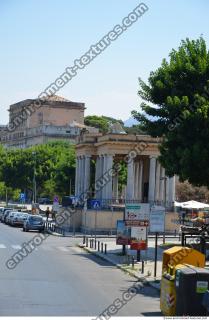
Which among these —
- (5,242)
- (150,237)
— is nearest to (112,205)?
(150,237)

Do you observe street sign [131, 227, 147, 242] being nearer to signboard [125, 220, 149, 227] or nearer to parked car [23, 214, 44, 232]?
signboard [125, 220, 149, 227]

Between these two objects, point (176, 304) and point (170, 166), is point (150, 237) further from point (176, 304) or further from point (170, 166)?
point (176, 304)

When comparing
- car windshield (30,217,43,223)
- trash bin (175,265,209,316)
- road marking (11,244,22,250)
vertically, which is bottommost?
road marking (11,244,22,250)

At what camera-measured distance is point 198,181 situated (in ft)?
123

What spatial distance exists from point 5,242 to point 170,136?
1223cm

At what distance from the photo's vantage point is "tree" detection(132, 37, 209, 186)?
35.2 meters

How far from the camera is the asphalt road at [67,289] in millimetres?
17422

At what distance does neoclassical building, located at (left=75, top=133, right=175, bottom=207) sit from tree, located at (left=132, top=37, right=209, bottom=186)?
57.5 ft

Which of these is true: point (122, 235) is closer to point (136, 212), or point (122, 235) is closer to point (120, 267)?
point (136, 212)

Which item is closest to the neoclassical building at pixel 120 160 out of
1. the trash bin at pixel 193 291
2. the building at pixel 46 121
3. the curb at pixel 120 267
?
the curb at pixel 120 267

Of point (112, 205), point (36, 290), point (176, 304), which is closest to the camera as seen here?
point (176, 304)

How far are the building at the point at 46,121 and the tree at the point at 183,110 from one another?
101692 mm

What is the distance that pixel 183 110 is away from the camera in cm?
3584

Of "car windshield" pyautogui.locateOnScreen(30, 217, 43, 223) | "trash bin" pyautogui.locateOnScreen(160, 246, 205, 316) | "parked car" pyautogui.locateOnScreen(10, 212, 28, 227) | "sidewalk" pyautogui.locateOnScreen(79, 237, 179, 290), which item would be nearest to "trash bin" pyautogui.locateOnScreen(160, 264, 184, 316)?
"trash bin" pyautogui.locateOnScreen(160, 246, 205, 316)
